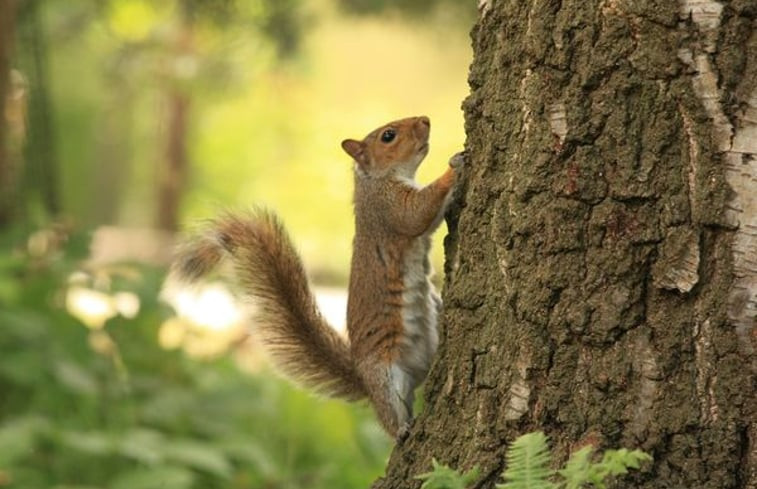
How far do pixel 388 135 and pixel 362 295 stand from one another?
0.48 m

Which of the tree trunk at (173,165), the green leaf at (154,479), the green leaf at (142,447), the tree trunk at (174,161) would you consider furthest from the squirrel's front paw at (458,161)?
the tree trunk at (174,161)

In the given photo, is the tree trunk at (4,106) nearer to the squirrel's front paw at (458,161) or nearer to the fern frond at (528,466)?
the squirrel's front paw at (458,161)

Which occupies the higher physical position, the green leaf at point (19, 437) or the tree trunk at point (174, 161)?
the tree trunk at point (174, 161)

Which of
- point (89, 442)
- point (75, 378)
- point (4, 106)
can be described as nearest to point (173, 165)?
point (4, 106)

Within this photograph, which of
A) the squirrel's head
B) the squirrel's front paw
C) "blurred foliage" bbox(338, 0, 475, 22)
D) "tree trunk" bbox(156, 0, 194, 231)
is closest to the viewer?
the squirrel's front paw

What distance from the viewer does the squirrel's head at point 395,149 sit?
2.94m

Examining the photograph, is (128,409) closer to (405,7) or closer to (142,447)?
(142,447)

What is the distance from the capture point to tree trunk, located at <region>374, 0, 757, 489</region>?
1.83 meters

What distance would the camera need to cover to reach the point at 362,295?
2648mm

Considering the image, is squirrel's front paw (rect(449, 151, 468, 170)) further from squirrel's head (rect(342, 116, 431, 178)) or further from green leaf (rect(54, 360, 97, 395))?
green leaf (rect(54, 360, 97, 395))

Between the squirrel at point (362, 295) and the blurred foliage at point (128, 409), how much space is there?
1.09m

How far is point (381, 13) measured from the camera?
5684 mm

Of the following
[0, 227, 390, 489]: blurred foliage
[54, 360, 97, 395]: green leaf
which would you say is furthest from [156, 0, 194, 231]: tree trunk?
[54, 360, 97, 395]: green leaf

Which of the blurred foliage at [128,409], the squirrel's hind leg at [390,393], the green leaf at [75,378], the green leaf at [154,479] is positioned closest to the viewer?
the squirrel's hind leg at [390,393]
